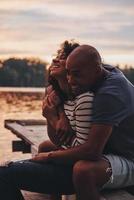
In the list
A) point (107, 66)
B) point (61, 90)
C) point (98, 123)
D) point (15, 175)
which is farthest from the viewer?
point (61, 90)

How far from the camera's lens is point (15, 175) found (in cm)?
400

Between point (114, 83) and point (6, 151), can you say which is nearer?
point (114, 83)

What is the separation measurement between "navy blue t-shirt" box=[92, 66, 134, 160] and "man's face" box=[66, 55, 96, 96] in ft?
0.31

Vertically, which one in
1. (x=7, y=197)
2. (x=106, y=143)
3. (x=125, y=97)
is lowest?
(x=7, y=197)

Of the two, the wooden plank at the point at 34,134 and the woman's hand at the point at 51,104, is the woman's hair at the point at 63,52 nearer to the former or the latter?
the woman's hand at the point at 51,104

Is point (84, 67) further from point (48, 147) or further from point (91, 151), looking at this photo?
point (48, 147)

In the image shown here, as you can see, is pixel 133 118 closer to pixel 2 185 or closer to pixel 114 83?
pixel 114 83

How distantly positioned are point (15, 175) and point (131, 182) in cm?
85

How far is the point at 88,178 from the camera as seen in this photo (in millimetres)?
3764

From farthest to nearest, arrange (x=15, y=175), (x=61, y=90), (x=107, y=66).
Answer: (x=61, y=90) → (x=107, y=66) → (x=15, y=175)

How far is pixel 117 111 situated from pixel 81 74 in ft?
1.16

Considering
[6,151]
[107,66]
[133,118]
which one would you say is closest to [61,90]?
[107,66]

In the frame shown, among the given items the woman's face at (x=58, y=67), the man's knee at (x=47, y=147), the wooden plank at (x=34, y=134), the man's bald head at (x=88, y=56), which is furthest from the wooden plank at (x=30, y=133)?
the man's bald head at (x=88, y=56)

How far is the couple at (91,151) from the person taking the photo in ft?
12.4
